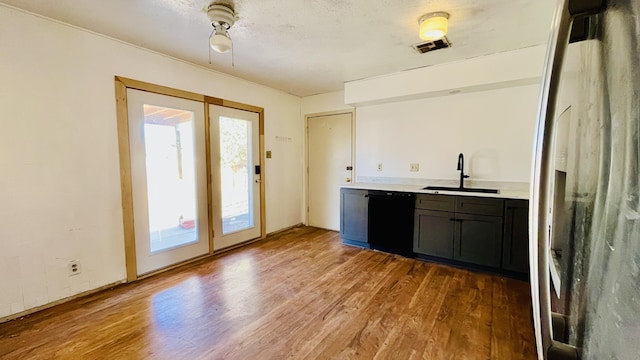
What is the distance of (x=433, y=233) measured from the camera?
129 inches

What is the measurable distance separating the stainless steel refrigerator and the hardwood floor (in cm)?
148

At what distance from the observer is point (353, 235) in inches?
154

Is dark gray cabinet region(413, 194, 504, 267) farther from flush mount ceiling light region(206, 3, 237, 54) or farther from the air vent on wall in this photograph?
flush mount ceiling light region(206, 3, 237, 54)

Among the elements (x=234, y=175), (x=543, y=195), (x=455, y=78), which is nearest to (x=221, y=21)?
(x=234, y=175)

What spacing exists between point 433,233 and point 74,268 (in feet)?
11.6

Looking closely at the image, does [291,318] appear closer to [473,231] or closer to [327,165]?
[473,231]

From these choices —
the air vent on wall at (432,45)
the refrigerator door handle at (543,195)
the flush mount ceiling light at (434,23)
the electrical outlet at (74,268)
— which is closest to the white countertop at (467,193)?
the air vent on wall at (432,45)

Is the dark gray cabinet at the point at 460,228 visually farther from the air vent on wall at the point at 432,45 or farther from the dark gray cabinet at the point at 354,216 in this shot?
the air vent on wall at the point at 432,45

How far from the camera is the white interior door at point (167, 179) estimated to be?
112 inches

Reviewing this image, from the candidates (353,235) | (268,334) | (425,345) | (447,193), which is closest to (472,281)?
(447,193)

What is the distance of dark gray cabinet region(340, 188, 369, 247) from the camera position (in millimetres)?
3799

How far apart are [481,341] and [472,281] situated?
1005 millimetres

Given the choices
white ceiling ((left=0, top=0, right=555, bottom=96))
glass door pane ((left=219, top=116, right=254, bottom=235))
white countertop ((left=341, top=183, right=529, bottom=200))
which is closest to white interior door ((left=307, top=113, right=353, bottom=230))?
white countertop ((left=341, top=183, right=529, bottom=200))

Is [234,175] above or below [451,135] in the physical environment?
below
